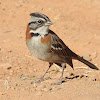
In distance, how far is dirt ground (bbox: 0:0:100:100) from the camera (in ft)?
22.8

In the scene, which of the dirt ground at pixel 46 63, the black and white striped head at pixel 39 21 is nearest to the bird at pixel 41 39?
the black and white striped head at pixel 39 21

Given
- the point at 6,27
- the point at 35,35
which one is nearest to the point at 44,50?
the point at 35,35

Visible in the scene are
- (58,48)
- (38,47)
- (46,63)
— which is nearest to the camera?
(38,47)

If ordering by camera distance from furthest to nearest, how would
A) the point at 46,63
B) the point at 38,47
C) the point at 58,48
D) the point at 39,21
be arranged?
the point at 46,63
the point at 58,48
the point at 39,21
the point at 38,47

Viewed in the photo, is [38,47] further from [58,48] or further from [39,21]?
[58,48]

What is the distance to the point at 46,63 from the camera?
32.8 ft

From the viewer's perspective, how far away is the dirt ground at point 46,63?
22.8 feet

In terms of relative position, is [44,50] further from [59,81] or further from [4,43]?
[4,43]

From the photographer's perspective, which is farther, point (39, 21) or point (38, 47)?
point (39, 21)

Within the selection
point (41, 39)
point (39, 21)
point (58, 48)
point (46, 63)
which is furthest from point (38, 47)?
point (46, 63)

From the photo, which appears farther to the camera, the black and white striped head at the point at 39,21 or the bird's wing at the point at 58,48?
the bird's wing at the point at 58,48

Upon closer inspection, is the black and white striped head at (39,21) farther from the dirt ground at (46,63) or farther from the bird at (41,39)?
the dirt ground at (46,63)

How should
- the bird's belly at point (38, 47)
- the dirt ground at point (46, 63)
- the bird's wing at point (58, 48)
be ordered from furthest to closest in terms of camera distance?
the bird's wing at point (58, 48)
the bird's belly at point (38, 47)
the dirt ground at point (46, 63)

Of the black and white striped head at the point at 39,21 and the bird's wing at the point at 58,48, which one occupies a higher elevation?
the black and white striped head at the point at 39,21
